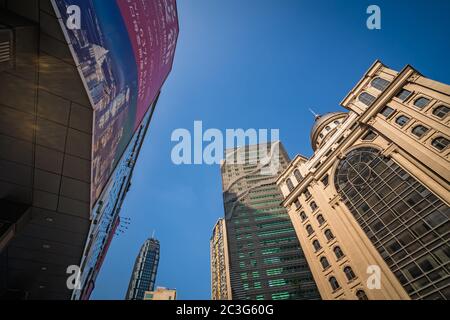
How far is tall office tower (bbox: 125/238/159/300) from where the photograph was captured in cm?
12531

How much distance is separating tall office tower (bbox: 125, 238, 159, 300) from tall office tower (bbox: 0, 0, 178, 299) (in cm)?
13541

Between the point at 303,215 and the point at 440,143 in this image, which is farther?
the point at 303,215

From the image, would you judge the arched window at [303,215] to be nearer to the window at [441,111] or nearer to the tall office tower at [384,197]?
the tall office tower at [384,197]

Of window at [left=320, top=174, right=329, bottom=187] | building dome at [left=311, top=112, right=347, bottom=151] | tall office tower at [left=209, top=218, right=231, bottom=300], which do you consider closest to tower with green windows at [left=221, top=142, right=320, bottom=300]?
tall office tower at [left=209, top=218, right=231, bottom=300]

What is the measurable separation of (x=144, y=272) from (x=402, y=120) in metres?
141

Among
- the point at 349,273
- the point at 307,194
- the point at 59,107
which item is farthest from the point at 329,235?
the point at 59,107

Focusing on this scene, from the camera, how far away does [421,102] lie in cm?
2277

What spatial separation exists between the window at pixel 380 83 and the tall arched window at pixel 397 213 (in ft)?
27.7

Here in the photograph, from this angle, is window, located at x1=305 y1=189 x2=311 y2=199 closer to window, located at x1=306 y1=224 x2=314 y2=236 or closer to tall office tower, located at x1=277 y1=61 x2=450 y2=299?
tall office tower, located at x1=277 y1=61 x2=450 y2=299

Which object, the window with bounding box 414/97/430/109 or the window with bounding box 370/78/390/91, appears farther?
the window with bounding box 370/78/390/91

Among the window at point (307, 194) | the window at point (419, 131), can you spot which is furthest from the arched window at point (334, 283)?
the window at point (419, 131)

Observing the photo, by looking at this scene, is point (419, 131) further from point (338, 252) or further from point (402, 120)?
point (338, 252)

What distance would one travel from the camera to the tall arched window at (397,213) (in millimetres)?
17531

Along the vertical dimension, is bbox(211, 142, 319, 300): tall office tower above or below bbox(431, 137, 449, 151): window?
above
